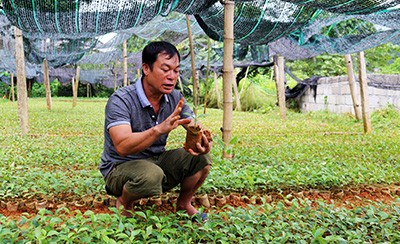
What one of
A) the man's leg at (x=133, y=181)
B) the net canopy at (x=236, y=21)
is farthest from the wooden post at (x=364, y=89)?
the man's leg at (x=133, y=181)

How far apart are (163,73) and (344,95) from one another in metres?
10.3

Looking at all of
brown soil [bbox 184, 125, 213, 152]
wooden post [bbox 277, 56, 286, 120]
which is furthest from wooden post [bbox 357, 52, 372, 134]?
brown soil [bbox 184, 125, 213, 152]

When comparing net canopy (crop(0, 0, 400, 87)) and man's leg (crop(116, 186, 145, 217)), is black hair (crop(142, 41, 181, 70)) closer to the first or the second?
man's leg (crop(116, 186, 145, 217))

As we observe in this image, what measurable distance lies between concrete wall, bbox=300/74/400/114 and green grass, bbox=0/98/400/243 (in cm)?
359

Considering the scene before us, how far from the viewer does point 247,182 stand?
139 inches

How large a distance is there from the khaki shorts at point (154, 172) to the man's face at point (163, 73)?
545 millimetres

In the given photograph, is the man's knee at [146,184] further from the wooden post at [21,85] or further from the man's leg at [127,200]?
the wooden post at [21,85]

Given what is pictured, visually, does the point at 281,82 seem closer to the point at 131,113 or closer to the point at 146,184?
the point at 131,113

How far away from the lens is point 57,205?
9.82ft

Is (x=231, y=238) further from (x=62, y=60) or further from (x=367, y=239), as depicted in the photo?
(x=62, y=60)

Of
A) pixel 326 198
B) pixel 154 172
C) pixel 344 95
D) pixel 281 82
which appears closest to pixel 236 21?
pixel 326 198

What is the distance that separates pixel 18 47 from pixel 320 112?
32.9ft

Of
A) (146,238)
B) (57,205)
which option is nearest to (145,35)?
(57,205)

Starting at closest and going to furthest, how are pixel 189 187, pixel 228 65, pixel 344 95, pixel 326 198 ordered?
pixel 189 187 → pixel 326 198 → pixel 228 65 → pixel 344 95
